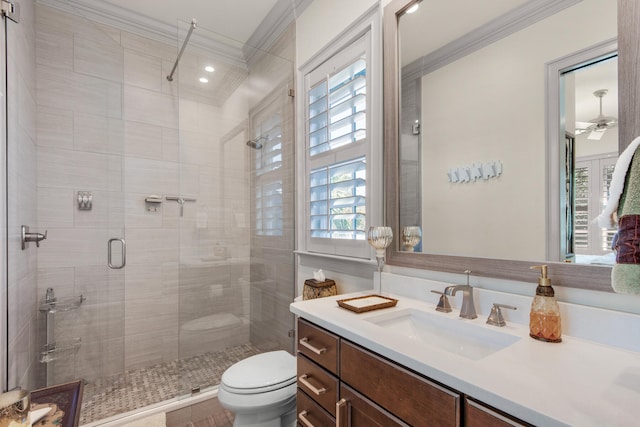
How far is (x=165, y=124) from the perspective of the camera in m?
2.53

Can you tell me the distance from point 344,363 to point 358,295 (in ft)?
1.42

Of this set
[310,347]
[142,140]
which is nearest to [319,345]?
[310,347]

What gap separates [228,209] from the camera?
7.51ft

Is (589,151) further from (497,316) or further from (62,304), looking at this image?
(62,304)

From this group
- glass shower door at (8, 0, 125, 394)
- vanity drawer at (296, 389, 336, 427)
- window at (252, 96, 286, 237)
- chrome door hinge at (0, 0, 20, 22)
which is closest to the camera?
vanity drawer at (296, 389, 336, 427)

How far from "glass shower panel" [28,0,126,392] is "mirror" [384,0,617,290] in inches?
81.5

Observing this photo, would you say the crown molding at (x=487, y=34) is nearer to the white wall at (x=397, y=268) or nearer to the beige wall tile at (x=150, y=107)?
the white wall at (x=397, y=268)

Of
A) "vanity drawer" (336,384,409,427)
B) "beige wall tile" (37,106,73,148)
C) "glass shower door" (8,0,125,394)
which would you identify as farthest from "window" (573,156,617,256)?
"beige wall tile" (37,106,73,148)

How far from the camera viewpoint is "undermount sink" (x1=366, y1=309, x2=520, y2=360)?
0.92m

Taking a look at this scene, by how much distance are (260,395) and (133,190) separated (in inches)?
72.7

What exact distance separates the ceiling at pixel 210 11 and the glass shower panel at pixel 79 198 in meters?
0.34

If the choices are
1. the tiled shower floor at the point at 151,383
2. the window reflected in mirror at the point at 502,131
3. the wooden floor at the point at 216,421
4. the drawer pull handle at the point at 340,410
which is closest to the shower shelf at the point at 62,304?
the tiled shower floor at the point at 151,383

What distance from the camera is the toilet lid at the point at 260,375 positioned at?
141 centimetres

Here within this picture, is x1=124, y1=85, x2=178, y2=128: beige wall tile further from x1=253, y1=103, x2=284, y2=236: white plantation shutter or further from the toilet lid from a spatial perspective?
the toilet lid
